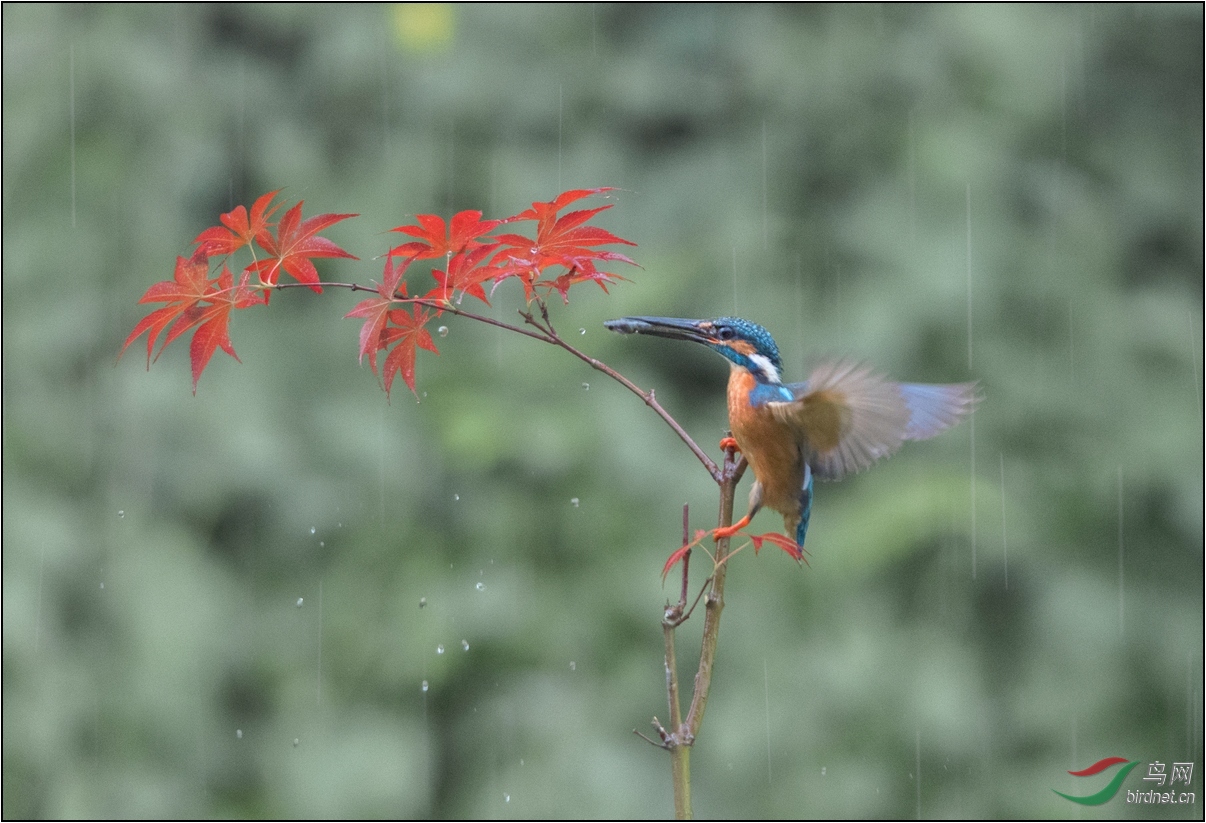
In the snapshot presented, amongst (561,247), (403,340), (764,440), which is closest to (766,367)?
(764,440)

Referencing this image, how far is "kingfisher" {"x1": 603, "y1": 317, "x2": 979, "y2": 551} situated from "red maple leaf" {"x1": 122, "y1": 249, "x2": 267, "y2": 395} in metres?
0.33

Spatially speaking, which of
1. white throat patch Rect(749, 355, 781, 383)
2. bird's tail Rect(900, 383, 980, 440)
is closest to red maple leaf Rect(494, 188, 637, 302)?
white throat patch Rect(749, 355, 781, 383)

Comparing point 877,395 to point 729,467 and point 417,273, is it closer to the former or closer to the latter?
point 729,467

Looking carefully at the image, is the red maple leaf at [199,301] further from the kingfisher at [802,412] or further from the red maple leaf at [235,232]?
the kingfisher at [802,412]

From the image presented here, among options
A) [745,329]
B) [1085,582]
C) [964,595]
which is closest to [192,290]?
[745,329]

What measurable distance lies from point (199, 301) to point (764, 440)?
19.2 inches

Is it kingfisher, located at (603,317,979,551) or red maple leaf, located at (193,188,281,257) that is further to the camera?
red maple leaf, located at (193,188,281,257)

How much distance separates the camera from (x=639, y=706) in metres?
2.30

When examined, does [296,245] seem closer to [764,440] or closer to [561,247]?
[561,247]

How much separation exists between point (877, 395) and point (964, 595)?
1.62 meters

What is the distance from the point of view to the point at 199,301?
3.16 ft

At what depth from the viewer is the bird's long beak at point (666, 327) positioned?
890 millimetres

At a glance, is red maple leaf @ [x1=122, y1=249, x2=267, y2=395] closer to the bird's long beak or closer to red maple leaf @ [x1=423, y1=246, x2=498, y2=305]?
red maple leaf @ [x1=423, y1=246, x2=498, y2=305]

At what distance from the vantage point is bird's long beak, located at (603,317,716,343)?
890 millimetres
